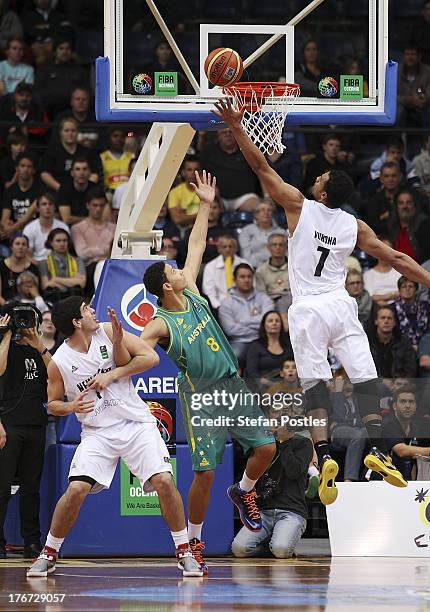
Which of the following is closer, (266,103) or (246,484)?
(266,103)

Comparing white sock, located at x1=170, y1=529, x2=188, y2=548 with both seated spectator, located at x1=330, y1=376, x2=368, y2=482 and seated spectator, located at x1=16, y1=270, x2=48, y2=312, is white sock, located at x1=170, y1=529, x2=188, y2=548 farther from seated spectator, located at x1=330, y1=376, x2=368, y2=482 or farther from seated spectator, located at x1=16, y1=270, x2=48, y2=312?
seated spectator, located at x1=16, y1=270, x2=48, y2=312

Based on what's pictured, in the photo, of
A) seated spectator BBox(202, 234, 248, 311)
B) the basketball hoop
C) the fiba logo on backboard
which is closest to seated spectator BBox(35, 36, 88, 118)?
seated spectator BBox(202, 234, 248, 311)

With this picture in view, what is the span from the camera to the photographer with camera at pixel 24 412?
11180 mm

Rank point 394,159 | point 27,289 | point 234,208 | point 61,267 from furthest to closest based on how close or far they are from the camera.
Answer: point 394,159, point 234,208, point 61,267, point 27,289

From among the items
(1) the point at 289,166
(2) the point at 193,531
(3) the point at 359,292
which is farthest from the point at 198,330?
(1) the point at 289,166

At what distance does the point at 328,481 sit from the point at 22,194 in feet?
23.4

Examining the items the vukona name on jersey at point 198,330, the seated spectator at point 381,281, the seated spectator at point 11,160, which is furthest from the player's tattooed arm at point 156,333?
the seated spectator at point 11,160

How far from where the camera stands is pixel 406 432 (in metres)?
11.6

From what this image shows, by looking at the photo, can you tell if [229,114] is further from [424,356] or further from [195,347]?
[424,356]

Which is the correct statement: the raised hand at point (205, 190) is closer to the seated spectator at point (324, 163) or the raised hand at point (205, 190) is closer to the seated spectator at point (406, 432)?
the seated spectator at point (406, 432)

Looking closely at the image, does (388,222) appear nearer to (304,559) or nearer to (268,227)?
(268,227)

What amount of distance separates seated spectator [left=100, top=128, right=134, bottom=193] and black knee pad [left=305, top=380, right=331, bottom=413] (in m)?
6.22

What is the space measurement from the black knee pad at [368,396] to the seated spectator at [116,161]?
658 cm

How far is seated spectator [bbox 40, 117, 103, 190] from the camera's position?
51.2ft
